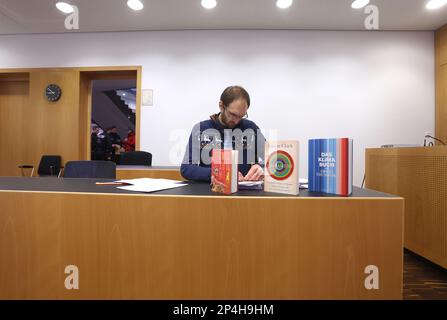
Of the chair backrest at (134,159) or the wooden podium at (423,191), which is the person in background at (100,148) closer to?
the chair backrest at (134,159)

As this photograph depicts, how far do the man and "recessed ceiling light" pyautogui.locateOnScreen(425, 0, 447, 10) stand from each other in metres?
3.17

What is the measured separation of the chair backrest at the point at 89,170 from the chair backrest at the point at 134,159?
4.44 feet

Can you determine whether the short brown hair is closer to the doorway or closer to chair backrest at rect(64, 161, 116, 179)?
chair backrest at rect(64, 161, 116, 179)

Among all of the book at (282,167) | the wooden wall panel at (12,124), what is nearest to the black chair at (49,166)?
the wooden wall panel at (12,124)

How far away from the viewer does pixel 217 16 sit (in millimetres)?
3342

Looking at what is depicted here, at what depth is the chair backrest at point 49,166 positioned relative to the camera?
3713 millimetres

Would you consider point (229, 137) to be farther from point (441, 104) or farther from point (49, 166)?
point (441, 104)

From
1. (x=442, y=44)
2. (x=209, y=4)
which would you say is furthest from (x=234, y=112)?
(x=442, y=44)

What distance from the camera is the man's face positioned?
1438 millimetres

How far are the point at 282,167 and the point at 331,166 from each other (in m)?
0.17

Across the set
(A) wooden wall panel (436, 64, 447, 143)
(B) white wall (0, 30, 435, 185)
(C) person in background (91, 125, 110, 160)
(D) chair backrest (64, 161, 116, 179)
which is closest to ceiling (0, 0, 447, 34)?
(B) white wall (0, 30, 435, 185)

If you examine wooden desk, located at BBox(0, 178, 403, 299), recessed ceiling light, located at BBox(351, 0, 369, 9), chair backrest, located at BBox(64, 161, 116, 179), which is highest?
recessed ceiling light, located at BBox(351, 0, 369, 9)

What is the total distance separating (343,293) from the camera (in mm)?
754

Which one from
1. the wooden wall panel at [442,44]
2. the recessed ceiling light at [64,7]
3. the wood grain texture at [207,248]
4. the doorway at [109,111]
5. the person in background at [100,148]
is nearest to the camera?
the wood grain texture at [207,248]
